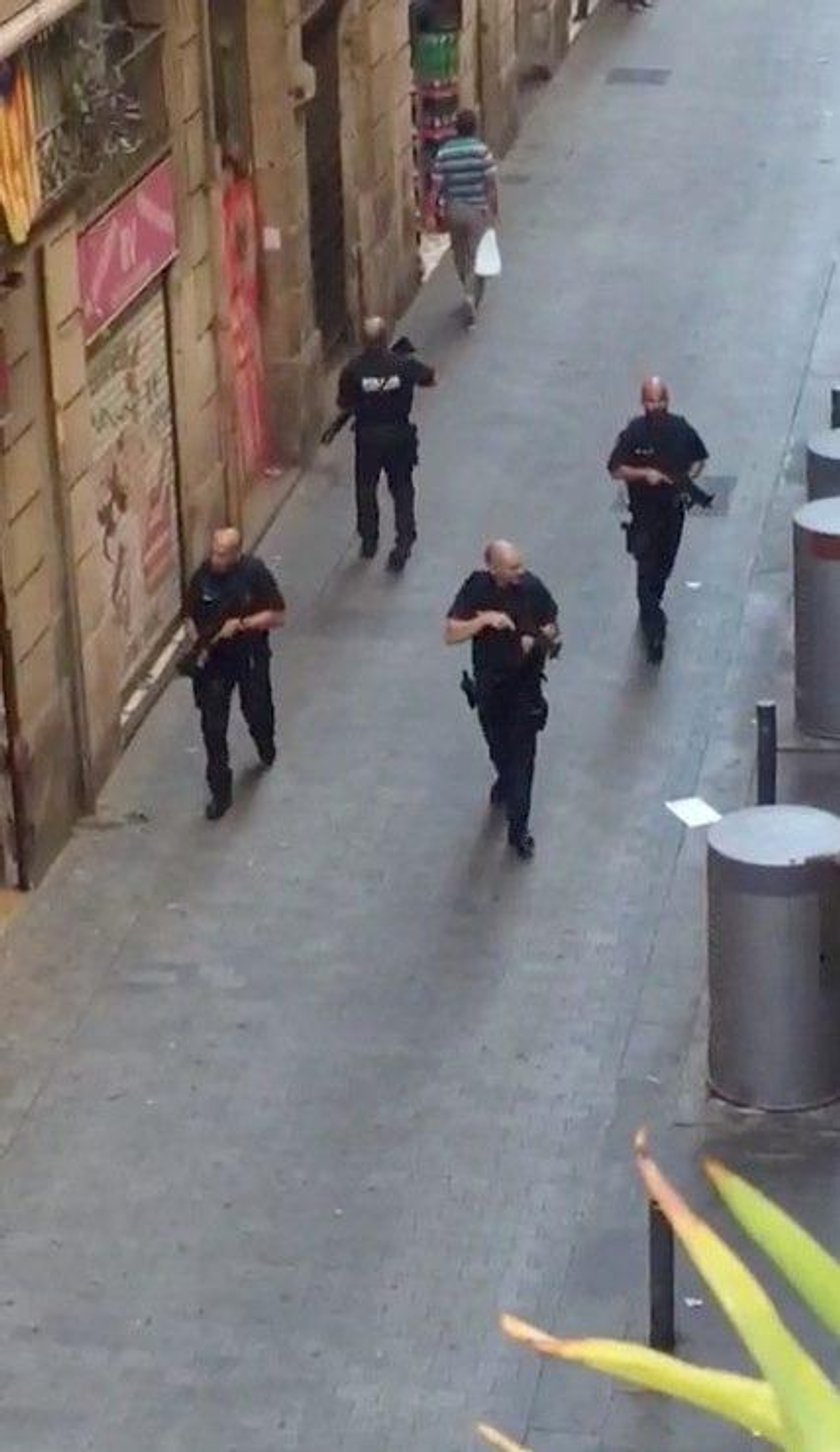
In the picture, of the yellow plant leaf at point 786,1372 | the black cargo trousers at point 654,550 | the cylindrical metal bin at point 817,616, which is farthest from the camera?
the black cargo trousers at point 654,550

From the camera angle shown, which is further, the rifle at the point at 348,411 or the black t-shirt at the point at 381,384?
the rifle at the point at 348,411

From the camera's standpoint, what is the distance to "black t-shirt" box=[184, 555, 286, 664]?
12.8 metres

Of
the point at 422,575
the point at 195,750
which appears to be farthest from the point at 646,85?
the point at 195,750

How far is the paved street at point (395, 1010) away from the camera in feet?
28.3

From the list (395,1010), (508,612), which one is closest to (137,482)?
(508,612)

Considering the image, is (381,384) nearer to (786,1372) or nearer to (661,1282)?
(661,1282)

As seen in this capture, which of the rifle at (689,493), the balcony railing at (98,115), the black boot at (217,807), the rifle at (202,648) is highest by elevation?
the balcony railing at (98,115)

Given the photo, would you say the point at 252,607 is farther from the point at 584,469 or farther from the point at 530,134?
the point at 530,134

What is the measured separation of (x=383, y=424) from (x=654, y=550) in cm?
215

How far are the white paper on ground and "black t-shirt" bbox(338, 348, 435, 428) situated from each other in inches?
166

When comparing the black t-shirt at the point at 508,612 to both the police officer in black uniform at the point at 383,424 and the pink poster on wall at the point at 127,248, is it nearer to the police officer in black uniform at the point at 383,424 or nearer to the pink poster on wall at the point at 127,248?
the pink poster on wall at the point at 127,248

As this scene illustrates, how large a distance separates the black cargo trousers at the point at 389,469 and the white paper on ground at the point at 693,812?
4224mm

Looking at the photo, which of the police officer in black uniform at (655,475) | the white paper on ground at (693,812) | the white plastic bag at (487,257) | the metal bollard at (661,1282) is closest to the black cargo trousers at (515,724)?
the white paper on ground at (693,812)

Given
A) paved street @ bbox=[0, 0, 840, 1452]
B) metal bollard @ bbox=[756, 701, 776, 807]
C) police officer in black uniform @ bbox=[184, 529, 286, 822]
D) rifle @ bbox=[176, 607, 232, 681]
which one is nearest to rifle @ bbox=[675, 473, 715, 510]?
paved street @ bbox=[0, 0, 840, 1452]
